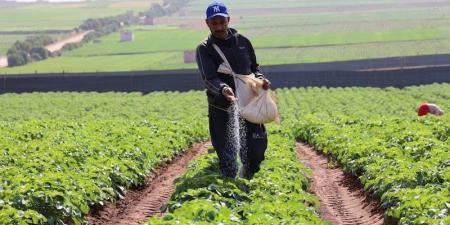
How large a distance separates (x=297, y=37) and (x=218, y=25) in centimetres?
10189

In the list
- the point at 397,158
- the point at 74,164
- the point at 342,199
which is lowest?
the point at 342,199

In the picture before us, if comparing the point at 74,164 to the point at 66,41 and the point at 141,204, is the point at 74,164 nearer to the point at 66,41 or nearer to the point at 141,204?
the point at 141,204

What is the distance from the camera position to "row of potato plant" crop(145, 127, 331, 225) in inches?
323

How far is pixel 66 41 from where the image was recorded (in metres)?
125

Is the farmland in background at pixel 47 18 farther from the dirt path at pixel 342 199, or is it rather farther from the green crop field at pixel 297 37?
the dirt path at pixel 342 199

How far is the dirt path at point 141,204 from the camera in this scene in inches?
442

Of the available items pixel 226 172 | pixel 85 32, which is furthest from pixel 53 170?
pixel 85 32

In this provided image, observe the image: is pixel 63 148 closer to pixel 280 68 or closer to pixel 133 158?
pixel 133 158

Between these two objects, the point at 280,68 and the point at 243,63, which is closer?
the point at 243,63

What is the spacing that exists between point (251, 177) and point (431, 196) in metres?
3.22

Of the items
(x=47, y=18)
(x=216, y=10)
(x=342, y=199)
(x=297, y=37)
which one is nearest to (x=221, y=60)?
(x=216, y=10)

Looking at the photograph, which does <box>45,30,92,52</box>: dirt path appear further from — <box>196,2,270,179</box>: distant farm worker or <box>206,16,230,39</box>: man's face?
<box>206,16,230,39</box>: man's face

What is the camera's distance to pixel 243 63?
37.9ft

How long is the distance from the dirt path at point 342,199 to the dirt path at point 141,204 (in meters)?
2.27
